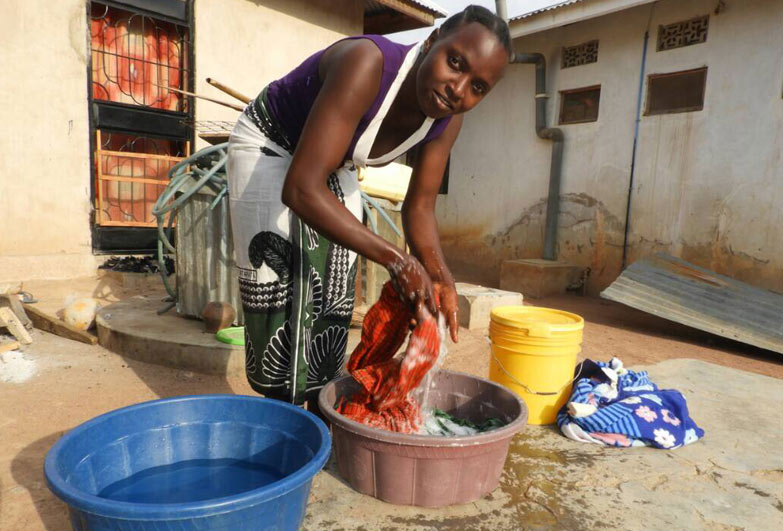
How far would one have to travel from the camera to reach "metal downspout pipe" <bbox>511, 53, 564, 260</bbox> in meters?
7.66

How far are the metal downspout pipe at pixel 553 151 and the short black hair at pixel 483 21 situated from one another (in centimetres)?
662

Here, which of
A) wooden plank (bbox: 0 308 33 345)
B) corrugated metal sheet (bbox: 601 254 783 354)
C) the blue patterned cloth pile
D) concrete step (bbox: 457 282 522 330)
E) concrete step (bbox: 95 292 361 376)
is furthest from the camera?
corrugated metal sheet (bbox: 601 254 783 354)

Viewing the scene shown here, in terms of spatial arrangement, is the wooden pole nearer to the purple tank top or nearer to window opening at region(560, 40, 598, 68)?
the purple tank top

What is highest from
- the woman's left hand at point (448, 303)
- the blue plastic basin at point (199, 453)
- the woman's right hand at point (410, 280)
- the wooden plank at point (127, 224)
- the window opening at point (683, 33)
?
the window opening at point (683, 33)

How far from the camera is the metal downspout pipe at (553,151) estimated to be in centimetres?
766

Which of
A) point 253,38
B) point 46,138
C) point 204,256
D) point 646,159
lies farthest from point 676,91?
point 46,138

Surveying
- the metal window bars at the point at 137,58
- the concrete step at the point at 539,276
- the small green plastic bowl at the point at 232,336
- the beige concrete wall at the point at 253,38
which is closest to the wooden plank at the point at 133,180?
the beige concrete wall at the point at 253,38

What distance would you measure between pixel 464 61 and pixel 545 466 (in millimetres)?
1638

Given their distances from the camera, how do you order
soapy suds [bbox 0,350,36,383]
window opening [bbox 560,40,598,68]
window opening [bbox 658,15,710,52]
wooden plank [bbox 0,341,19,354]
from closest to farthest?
1. soapy suds [bbox 0,350,36,383]
2. wooden plank [bbox 0,341,19,354]
3. window opening [bbox 658,15,710,52]
4. window opening [bbox 560,40,598,68]

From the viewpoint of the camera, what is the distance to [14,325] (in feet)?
11.9

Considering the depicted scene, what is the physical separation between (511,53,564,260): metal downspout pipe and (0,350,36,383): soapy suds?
6453 mm

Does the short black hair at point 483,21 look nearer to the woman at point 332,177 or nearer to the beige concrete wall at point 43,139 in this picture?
the woman at point 332,177

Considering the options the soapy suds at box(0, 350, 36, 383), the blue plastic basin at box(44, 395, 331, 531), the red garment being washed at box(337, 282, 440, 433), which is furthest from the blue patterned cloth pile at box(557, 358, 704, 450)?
the soapy suds at box(0, 350, 36, 383)

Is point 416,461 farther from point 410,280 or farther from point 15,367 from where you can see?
point 15,367
